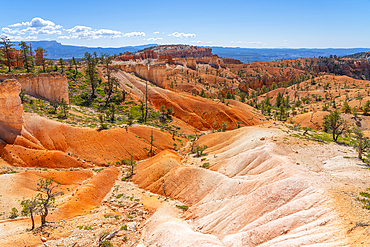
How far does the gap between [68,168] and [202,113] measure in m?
47.4

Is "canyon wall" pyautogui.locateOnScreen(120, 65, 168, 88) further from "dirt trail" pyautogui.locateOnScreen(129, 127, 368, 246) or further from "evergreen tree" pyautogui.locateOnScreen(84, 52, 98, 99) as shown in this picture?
"dirt trail" pyautogui.locateOnScreen(129, 127, 368, 246)

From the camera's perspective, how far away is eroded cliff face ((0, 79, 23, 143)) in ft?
120

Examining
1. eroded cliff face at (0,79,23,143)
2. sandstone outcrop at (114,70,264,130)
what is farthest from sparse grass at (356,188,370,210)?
sandstone outcrop at (114,70,264,130)

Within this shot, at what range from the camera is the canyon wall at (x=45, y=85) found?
5109 centimetres

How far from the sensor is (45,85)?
175 feet

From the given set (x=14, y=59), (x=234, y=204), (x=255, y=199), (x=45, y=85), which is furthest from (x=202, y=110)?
(x=14, y=59)

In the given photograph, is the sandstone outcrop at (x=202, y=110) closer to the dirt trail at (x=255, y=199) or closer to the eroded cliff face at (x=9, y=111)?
the dirt trail at (x=255, y=199)

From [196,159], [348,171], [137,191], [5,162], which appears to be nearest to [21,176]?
[5,162]

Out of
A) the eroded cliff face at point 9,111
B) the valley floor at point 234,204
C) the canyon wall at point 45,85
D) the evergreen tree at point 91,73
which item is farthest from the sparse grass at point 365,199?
the evergreen tree at point 91,73

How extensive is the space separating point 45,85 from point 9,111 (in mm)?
17667

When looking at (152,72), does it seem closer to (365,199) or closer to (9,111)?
(9,111)

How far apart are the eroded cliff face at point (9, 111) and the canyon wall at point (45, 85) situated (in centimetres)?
1503

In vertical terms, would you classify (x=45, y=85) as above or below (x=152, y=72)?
below

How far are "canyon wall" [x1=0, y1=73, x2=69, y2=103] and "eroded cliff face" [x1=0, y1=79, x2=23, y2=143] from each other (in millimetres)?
15034
